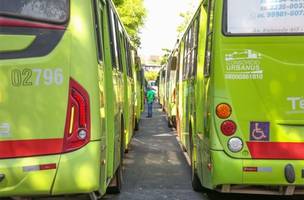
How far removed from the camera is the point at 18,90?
513 centimetres

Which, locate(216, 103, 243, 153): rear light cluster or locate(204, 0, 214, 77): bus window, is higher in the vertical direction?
locate(204, 0, 214, 77): bus window

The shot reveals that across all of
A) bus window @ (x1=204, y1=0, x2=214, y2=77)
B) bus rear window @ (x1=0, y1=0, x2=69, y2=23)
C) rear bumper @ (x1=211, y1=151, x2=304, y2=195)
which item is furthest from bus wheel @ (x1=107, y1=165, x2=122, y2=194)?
bus rear window @ (x1=0, y1=0, x2=69, y2=23)

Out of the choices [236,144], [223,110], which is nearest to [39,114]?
[223,110]

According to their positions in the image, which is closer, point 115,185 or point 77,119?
point 77,119

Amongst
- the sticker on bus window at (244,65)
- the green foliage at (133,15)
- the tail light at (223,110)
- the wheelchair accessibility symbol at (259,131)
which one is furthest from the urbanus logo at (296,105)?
the green foliage at (133,15)

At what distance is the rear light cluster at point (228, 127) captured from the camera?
250 inches

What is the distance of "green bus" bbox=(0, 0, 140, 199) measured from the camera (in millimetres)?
5094

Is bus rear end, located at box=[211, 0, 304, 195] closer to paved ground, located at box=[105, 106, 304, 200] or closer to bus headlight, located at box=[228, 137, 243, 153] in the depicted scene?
bus headlight, located at box=[228, 137, 243, 153]

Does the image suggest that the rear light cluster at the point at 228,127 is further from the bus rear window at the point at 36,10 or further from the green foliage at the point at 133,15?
the green foliage at the point at 133,15

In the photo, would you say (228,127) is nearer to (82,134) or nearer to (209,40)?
(209,40)

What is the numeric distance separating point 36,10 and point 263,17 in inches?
106

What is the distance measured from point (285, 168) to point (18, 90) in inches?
121

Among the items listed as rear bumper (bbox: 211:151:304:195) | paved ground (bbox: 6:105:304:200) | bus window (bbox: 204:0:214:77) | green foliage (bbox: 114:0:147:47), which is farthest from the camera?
green foliage (bbox: 114:0:147:47)

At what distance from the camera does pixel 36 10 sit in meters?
5.24
